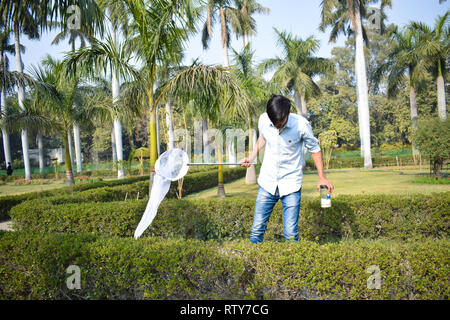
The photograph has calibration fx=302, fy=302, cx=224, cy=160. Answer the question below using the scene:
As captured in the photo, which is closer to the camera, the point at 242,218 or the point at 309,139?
the point at 309,139

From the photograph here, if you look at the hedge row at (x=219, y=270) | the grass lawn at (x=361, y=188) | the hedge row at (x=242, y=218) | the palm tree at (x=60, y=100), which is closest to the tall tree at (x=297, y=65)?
the grass lawn at (x=361, y=188)

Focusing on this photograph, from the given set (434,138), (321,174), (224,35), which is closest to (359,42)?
(224,35)

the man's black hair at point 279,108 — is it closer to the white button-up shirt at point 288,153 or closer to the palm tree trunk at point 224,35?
the white button-up shirt at point 288,153

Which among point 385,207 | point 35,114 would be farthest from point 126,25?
point 385,207

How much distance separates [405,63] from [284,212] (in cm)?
2372

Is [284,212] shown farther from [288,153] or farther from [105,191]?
[105,191]

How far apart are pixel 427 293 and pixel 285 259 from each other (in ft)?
3.59

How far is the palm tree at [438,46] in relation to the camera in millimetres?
19391

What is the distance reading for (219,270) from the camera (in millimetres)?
2525

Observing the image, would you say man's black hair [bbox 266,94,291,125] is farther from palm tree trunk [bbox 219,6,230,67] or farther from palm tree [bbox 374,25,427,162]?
palm tree [bbox 374,25,427,162]

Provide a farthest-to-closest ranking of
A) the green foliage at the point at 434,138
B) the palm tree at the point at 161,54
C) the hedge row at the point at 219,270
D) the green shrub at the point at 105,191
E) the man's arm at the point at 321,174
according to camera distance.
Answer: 1. the green foliage at the point at 434,138
2. the green shrub at the point at 105,191
3. the palm tree at the point at 161,54
4. the man's arm at the point at 321,174
5. the hedge row at the point at 219,270

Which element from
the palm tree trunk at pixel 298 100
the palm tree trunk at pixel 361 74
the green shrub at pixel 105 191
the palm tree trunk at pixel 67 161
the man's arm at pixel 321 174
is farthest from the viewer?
the palm tree trunk at pixel 298 100

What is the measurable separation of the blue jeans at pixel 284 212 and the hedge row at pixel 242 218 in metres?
1.81
